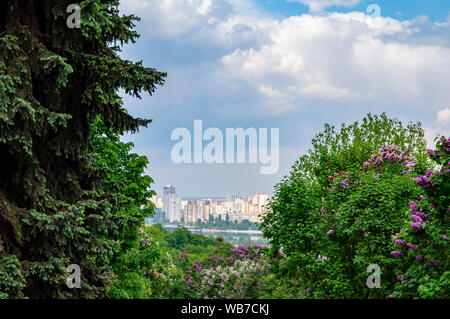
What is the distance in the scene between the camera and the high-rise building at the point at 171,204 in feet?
131

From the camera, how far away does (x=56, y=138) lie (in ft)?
21.0

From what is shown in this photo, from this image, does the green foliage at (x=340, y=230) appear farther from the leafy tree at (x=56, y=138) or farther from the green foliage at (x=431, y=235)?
the leafy tree at (x=56, y=138)

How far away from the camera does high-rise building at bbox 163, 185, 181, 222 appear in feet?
131

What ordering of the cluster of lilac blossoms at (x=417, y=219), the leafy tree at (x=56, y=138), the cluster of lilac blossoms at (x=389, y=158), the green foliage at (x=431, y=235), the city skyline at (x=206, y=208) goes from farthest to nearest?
the city skyline at (x=206, y=208), the cluster of lilac blossoms at (x=389, y=158), the leafy tree at (x=56, y=138), the cluster of lilac blossoms at (x=417, y=219), the green foliage at (x=431, y=235)

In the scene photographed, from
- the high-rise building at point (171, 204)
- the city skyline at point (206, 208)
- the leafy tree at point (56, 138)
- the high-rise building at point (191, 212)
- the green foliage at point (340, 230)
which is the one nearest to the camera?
the leafy tree at point (56, 138)

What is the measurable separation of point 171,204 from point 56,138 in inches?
1398

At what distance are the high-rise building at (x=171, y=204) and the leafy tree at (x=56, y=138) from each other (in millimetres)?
32833

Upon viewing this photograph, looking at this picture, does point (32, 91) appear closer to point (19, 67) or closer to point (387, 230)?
point (19, 67)

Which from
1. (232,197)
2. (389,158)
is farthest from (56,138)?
(232,197)

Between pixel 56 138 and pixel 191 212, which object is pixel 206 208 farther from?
pixel 56 138

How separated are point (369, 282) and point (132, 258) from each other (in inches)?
333

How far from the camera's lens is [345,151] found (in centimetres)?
1439

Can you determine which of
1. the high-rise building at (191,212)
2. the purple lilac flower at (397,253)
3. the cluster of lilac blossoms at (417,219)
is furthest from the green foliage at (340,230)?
the high-rise building at (191,212)
